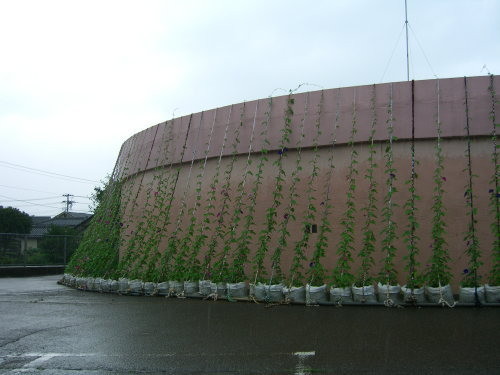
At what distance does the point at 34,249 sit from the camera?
17984 millimetres

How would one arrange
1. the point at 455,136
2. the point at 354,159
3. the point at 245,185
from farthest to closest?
1. the point at 245,185
2. the point at 354,159
3. the point at 455,136

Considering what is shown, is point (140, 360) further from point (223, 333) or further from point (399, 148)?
point (399, 148)

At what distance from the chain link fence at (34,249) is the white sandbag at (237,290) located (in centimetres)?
1212

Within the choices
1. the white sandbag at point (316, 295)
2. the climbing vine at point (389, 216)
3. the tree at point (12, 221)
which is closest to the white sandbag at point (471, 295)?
the climbing vine at point (389, 216)

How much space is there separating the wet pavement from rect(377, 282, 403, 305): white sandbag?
0.81 feet

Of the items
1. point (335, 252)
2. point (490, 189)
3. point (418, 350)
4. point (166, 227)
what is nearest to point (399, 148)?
point (490, 189)

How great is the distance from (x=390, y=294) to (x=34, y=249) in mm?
15548

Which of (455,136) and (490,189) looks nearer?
(490,189)

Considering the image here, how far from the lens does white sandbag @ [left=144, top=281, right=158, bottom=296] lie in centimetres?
771

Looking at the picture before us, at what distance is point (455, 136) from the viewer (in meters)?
6.72

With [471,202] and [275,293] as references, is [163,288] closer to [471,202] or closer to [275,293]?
[275,293]

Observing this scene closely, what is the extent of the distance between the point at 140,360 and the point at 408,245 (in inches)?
163

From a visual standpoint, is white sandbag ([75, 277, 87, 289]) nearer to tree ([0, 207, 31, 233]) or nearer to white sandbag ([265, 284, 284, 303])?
white sandbag ([265, 284, 284, 303])

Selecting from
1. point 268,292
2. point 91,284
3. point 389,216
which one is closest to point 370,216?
point 389,216
